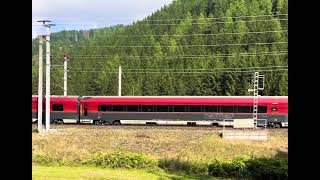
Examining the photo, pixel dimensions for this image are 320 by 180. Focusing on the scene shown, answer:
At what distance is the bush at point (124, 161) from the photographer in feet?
55.2

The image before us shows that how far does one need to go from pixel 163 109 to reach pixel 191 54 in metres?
60.0

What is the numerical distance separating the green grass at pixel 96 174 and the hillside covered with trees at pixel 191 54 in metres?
40.3

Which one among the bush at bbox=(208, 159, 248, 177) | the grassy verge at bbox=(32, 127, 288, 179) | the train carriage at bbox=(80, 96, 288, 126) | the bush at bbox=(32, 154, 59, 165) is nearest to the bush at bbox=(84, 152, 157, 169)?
the grassy verge at bbox=(32, 127, 288, 179)

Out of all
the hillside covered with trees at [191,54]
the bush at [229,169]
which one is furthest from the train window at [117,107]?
the hillside covered with trees at [191,54]

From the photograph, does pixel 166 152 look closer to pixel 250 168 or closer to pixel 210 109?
pixel 250 168

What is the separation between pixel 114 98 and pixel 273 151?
1804 centimetres

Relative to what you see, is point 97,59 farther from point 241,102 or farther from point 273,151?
point 273,151

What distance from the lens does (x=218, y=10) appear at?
11725 cm

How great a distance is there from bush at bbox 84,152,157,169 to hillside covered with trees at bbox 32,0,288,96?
128 feet

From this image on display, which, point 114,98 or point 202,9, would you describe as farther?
point 202,9

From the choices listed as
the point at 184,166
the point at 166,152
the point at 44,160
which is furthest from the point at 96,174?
the point at 166,152

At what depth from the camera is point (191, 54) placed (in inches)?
3733
